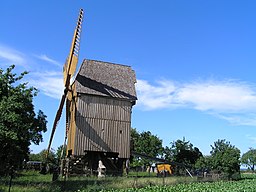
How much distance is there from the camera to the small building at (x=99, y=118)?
34319mm

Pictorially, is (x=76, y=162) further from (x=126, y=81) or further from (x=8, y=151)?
(x=8, y=151)

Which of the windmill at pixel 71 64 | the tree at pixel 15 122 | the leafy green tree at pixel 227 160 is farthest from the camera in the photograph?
the leafy green tree at pixel 227 160

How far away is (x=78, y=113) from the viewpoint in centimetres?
3425

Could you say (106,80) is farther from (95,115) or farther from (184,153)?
(184,153)

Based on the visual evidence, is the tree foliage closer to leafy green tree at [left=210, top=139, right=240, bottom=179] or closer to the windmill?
leafy green tree at [left=210, top=139, right=240, bottom=179]

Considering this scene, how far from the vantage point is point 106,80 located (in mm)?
37000

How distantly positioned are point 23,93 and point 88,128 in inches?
565

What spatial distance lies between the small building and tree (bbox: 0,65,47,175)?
12032mm

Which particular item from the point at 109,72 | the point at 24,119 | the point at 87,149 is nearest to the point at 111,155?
the point at 87,149

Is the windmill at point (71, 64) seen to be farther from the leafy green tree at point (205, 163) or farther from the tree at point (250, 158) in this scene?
the tree at point (250, 158)

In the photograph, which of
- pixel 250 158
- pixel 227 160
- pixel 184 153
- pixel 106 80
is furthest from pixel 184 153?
pixel 250 158

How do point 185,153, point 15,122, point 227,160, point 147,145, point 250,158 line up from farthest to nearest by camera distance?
point 250,158 < point 147,145 < point 185,153 < point 227,160 < point 15,122

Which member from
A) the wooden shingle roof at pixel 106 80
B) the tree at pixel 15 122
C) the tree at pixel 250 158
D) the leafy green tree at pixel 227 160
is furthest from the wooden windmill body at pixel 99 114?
the tree at pixel 250 158

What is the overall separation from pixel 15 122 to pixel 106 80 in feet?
61.2
